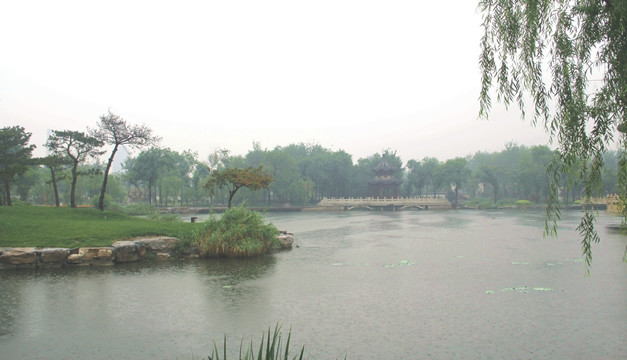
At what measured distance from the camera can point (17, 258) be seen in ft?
44.9

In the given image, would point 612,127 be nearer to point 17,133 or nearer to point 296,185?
point 17,133

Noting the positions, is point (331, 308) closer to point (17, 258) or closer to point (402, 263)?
point (402, 263)

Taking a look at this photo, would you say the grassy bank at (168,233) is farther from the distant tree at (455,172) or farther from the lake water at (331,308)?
the distant tree at (455,172)

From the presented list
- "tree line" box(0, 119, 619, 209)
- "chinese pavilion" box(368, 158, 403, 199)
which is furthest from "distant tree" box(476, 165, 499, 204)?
"chinese pavilion" box(368, 158, 403, 199)

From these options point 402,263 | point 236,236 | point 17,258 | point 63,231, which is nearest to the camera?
point 17,258

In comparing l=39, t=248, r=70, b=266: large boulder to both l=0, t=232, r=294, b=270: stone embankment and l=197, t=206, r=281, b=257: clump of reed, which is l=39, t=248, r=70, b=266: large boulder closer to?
l=0, t=232, r=294, b=270: stone embankment

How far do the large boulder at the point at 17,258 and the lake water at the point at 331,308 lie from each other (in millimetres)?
586

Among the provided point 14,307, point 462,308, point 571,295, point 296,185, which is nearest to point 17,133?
point 14,307

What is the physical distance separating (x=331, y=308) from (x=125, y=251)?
891 cm

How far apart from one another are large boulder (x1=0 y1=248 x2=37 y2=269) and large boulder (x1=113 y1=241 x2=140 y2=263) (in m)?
2.34

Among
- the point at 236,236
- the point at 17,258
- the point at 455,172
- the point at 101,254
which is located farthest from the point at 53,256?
the point at 455,172

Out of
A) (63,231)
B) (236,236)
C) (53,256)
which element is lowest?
(53,256)

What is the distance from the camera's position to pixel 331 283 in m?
12.2

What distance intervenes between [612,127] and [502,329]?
4.29m
